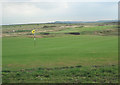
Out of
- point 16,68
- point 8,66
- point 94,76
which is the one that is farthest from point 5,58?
point 94,76

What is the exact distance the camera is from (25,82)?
5051 millimetres

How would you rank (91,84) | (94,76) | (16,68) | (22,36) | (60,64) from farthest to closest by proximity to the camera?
(22,36) < (60,64) < (16,68) < (94,76) < (91,84)

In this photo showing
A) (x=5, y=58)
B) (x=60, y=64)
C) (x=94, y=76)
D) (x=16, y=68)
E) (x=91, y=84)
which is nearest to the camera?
(x=91, y=84)

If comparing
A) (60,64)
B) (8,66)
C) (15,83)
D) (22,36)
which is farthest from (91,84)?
(22,36)

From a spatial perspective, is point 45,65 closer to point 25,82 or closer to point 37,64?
point 37,64

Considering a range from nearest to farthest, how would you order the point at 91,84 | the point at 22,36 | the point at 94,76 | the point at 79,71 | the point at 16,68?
1. the point at 91,84
2. the point at 94,76
3. the point at 79,71
4. the point at 16,68
5. the point at 22,36

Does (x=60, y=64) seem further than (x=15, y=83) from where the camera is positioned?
Yes

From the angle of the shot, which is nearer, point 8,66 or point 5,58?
point 8,66

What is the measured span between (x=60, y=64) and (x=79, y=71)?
1671mm

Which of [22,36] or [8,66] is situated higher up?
[22,36]

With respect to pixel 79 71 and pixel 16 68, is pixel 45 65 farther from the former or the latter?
pixel 79 71

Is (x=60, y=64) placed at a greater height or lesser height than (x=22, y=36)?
lesser

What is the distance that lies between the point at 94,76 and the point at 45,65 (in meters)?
2.96

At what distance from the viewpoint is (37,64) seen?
7863mm
